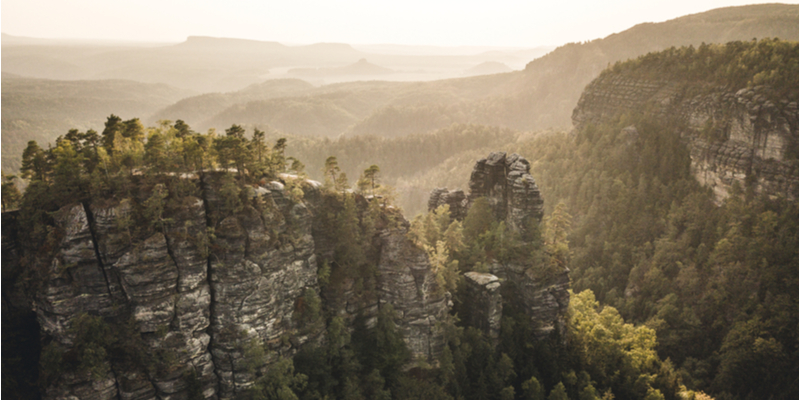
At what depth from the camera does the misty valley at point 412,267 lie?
33.1m

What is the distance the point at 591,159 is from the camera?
99.0 meters

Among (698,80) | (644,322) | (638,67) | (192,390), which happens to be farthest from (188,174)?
(638,67)

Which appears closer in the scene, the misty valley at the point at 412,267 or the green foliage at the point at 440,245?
the misty valley at the point at 412,267

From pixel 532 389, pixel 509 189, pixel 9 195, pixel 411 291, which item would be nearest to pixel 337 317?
pixel 411 291

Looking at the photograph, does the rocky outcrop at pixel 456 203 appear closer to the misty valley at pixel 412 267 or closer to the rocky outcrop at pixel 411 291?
the misty valley at pixel 412 267

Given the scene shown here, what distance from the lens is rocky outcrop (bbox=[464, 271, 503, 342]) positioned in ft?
161

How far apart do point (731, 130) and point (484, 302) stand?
2231 inches

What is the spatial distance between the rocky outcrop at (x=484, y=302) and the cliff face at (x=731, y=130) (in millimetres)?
49763

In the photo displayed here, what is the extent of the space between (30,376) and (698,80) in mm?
105856

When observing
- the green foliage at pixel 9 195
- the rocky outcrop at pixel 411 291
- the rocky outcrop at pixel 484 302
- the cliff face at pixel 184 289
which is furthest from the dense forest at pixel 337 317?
the rocky outcrop at pixel 484 302

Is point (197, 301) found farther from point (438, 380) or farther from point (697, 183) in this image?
point (697, 183)

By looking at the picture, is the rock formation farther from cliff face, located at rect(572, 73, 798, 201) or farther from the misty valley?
cliff face, located at rect(572, 73, 798, 201)

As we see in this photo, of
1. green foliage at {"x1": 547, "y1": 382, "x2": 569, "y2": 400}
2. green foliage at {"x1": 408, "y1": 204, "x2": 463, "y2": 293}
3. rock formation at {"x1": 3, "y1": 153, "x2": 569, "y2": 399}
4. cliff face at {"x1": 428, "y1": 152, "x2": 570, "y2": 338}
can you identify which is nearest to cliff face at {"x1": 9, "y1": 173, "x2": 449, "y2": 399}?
rock formation at {"x1": 3, "y1": 153, "x2": 569, "y2": 399}

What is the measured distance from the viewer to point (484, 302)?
49562 mm
